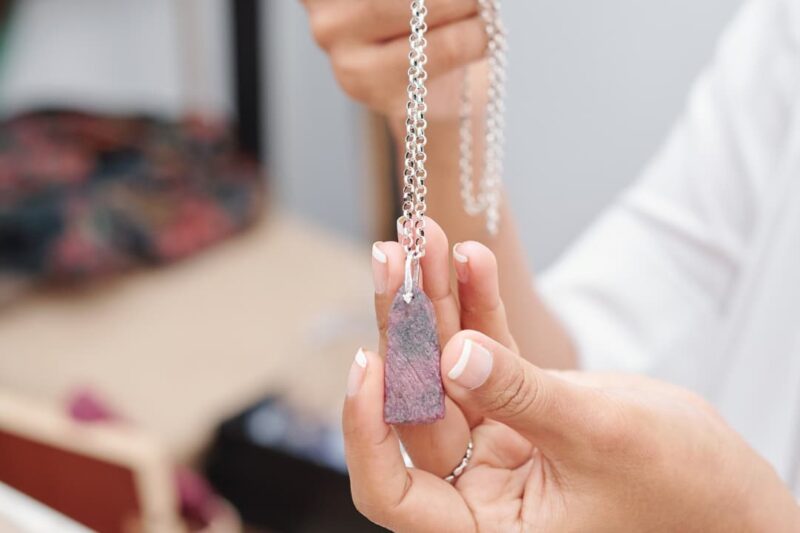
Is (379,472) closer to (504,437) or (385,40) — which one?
(504,437)

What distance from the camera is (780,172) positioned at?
0.67 meters

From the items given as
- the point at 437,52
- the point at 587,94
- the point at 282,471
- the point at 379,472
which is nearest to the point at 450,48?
the point at 437,52

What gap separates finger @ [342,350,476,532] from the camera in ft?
1.17

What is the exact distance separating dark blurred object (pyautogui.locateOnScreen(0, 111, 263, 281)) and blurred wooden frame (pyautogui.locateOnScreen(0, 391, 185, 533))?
0.61 m

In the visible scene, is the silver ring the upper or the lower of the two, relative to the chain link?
lower

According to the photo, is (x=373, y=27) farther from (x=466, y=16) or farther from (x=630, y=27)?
(x=630, y=27)

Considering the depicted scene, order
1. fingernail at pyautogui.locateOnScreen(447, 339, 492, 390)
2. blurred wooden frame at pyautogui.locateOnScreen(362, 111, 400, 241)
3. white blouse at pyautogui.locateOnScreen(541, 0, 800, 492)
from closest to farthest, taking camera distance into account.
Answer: fingernail at pyautogui.locateOnScreen(447, 339, 492, 390) < white blouse at pyautogui.locateOnScreen(541, 0, 800, 492) < blurred wooden frame at pyautogui.locateOnScreen(362, 111, 400, 241)

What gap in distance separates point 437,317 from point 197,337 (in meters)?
1.13

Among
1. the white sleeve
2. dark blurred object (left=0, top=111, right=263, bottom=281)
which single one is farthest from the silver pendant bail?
dark blurred object (left=0, top=111, right=263, bottom=281)

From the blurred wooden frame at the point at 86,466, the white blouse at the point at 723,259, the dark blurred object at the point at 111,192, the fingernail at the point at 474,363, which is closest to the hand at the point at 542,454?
the fingernail at the point at 474,363

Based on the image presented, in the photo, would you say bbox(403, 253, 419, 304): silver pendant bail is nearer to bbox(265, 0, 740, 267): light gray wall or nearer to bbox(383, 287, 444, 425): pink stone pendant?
bbox(383, 287, 444, 425): pink stone pendant

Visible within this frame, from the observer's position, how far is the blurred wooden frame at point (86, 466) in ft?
2.89

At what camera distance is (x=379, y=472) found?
0.36m

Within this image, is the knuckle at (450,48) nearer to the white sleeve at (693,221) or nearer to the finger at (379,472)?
the finger at (379,472)
